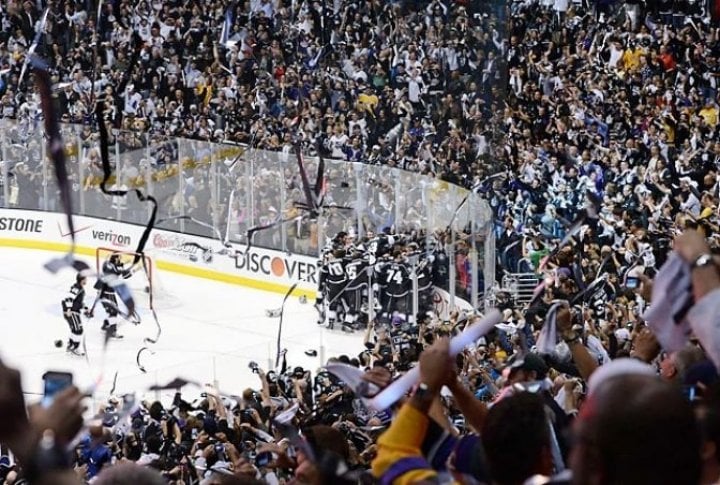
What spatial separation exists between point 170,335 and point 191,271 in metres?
2.01

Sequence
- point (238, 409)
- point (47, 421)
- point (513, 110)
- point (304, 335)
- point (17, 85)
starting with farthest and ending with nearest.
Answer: point (17, 85) < point (513, 110) < point (304, 335) < point (238, 409) < point (47, 421)

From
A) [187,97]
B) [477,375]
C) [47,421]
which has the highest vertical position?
[47,421]

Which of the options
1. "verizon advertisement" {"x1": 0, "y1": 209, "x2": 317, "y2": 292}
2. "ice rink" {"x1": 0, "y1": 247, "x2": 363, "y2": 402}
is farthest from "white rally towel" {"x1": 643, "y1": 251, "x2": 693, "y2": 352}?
"verizon advertisement" {"x1": 0, "y1": 209, "x2": 317, "y2": 292}

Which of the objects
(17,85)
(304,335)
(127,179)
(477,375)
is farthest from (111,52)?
(477,375)

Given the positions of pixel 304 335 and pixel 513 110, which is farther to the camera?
pixel 513 110

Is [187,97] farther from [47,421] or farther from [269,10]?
[47,421]

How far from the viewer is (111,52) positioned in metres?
21.2

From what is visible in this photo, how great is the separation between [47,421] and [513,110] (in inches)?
677

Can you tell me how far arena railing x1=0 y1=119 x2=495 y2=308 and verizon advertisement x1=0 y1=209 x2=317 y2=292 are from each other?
0.12 meters

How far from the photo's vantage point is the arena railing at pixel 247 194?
49.9ft

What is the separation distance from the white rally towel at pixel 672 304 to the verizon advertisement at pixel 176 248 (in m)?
13.8

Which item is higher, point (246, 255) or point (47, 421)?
point (47, 421)

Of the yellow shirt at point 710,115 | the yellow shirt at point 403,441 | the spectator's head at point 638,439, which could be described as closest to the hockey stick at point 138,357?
the yellow shirt at point 710,115

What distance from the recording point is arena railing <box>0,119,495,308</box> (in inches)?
599
